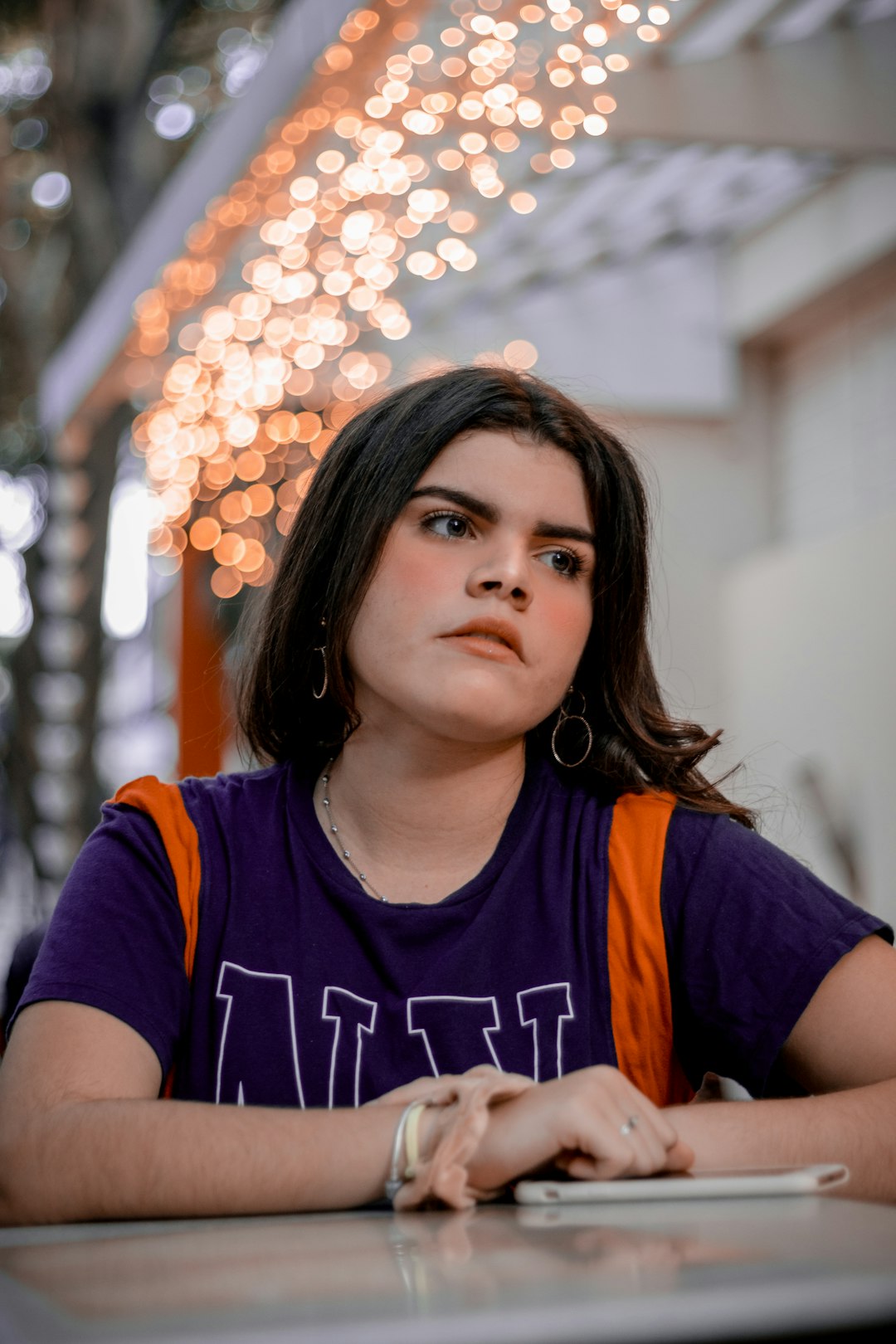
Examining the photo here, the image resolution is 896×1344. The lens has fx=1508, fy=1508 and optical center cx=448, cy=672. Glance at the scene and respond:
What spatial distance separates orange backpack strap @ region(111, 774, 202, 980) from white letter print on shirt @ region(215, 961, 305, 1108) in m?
0.05

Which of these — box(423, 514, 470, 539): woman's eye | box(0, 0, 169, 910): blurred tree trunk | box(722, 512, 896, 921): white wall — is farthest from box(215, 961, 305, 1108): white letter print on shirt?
box(0, 0, 169, 910): blurred tree trunk

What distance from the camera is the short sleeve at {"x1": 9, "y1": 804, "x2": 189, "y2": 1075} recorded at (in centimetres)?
125

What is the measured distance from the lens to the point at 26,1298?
619 millimetres

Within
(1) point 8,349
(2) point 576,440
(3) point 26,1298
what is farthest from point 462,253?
(3) point 26,1298

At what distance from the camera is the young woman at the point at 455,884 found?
123 centimetres

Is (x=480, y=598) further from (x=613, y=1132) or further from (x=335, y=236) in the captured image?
(x=335, y=236)

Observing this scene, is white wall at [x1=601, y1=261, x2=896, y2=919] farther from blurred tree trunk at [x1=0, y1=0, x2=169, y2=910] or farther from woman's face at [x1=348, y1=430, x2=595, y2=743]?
woman's face at [x1=348, y1=430, x2=595, y2=743]

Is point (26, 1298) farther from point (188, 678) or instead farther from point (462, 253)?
point (188, 678)

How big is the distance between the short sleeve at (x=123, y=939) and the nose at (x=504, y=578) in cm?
38

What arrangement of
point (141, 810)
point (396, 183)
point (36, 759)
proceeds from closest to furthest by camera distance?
point (141, 810) < point (396, 183) < point (36, 759)

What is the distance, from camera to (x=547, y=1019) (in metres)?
1.35

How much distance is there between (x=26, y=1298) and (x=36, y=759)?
6.20m

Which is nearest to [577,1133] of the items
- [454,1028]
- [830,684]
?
[454,1028]

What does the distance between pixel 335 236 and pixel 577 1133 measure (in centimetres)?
399
